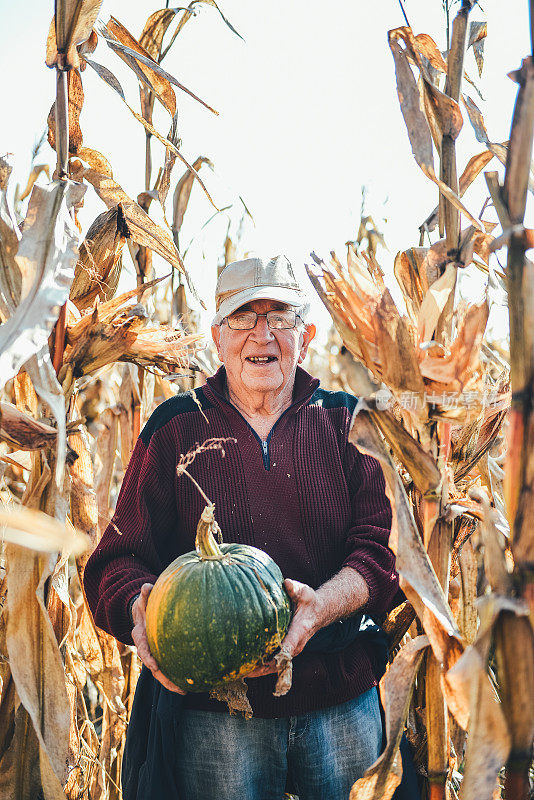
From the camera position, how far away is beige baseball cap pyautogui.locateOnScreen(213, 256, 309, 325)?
76.1 inches

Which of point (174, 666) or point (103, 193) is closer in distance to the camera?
point (174, 666)

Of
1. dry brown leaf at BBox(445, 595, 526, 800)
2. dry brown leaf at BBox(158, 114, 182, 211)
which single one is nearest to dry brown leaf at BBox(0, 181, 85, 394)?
dry brown leaf at BBox(158, 114, 182, 211)

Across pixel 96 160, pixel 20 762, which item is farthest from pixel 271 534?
pixel 96 160

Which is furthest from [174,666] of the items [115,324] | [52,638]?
[115,324]

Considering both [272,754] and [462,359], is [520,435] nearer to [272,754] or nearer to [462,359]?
[462,359]

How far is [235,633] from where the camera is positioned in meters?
1.40

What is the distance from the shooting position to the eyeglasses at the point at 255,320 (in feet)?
6.45

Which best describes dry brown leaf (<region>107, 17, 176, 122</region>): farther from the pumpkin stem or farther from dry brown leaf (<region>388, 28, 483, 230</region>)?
the pumpkin stem

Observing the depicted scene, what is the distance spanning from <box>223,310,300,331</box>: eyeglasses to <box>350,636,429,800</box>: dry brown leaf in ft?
3.23

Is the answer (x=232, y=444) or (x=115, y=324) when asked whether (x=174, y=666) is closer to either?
(x=232, y=444)

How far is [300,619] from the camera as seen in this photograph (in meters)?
1.55

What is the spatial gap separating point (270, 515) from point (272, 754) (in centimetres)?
61

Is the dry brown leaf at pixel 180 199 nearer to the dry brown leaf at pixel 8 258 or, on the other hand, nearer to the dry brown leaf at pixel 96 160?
the dry brown leaf at pixel 96 160

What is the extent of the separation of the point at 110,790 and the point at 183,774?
650mm
